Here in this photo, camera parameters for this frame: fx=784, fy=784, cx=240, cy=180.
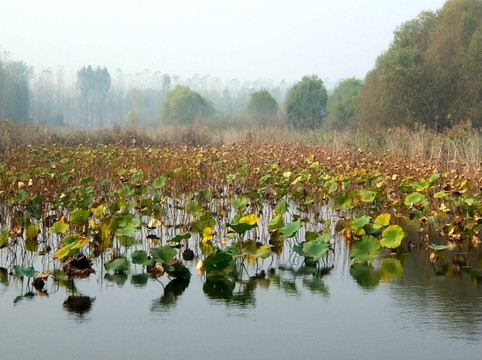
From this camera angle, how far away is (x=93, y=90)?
10438 cm

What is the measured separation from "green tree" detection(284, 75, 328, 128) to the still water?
42.0 m

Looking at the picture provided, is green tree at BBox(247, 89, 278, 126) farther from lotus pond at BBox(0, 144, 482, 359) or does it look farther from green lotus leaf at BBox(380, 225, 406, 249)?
green lotus leaf at BBox(380, 225, 406, 249)

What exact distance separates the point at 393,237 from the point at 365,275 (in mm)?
533

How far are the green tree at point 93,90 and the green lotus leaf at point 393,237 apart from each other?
8725 centimetres

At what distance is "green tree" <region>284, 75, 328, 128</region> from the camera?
160 feet

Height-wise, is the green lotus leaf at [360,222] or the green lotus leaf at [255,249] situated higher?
the green lotus leaf at [360,222]

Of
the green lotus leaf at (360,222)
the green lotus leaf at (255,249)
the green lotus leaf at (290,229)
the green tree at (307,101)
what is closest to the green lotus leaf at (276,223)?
the green lotus leaf at (290,229)

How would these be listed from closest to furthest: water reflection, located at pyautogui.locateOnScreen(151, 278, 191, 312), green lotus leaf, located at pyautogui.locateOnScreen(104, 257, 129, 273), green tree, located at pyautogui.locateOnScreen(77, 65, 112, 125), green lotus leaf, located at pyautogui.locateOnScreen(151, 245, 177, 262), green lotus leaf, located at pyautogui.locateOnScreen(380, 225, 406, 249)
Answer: water reflection, located at pyautogui.locateOnScreen(151, 278, 191, 312) < green lotus leaf, located at pyautogui.locateOnScreen(151, 245, 177, 262) < green lotus leaf, located at pyautogui.locateOnScreen(104, 257, 129, 273) < green lotus leaf, located at pyautogui.locateOnScreen(380, 225, 406, 249) < green tree, located at pyautogui.locateOnScreen(77, 65, 112, 125)

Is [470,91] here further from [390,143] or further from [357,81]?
[357,81]

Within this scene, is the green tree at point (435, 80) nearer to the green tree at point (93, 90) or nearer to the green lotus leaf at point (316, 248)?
the green lotus leaf at point (316, 248)

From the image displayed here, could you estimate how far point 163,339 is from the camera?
15.4 ft

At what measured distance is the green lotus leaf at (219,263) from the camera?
6.06 meters

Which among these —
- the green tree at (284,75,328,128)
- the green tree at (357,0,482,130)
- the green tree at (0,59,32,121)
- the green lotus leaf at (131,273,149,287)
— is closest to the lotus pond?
the green lotus leaf at (131,273,149,287)

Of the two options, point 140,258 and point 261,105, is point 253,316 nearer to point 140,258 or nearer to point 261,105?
point 140,258
